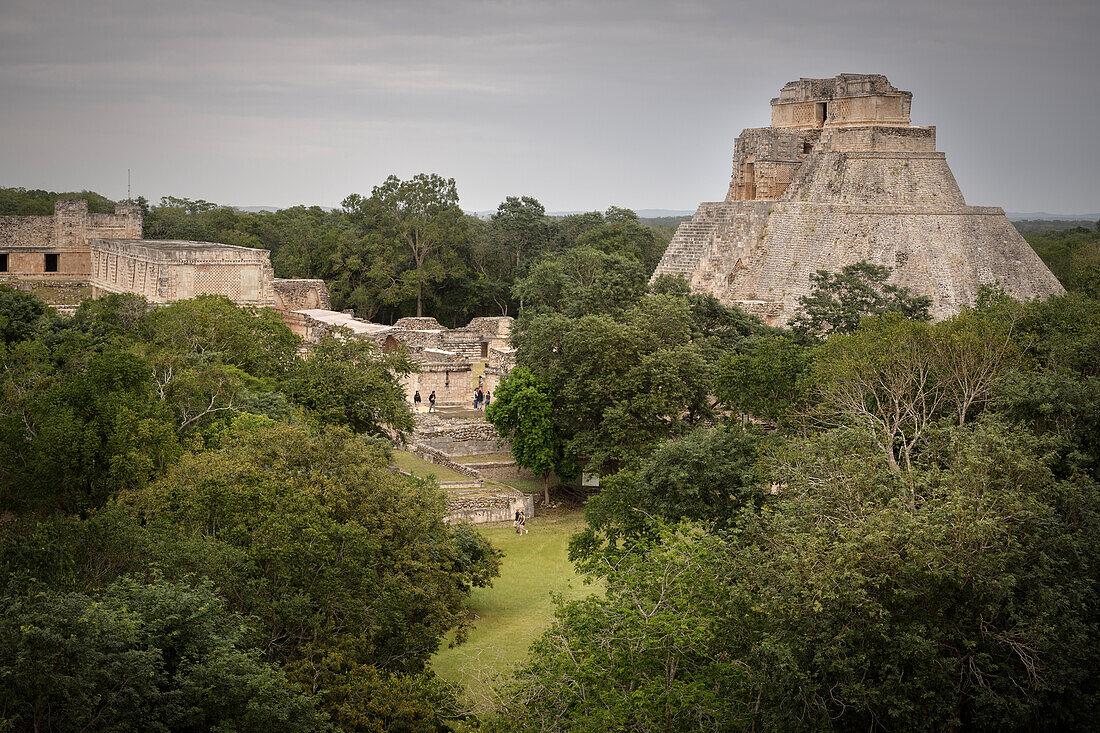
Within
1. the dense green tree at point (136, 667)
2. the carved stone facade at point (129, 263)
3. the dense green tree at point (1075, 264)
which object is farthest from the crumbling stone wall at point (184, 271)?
the dense green tree at point (136, 667)

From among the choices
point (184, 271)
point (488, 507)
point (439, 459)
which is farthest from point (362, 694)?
point (184, 271)

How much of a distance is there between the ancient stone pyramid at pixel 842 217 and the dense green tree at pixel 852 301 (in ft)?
4.15

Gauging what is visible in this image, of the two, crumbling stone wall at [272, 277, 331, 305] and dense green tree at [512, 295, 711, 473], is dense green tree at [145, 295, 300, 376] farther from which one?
crumbling stone wall at [272, 277, 331, 305]

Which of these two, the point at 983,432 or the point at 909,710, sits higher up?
the point at 983,432

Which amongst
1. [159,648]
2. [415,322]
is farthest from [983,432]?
[415,322]

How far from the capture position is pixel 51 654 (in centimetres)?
926

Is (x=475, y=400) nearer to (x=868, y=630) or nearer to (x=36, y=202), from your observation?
(x=868, y=630)

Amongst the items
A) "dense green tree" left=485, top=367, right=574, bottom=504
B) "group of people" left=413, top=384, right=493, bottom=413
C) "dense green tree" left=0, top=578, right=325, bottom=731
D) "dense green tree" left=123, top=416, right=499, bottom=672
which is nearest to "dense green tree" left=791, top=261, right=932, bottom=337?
"dense green tree" left=485, top=367, right=574, bottom=504

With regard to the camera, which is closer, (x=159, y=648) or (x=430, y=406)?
(x=159, y=648)

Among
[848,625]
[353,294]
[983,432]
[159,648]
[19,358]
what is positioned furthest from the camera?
[353,294]

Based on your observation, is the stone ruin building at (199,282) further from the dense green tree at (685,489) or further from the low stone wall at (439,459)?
the dense green tree at (685,489)

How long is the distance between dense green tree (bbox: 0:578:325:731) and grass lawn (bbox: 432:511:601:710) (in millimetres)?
3926

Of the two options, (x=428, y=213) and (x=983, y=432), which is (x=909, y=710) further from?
(x=428, y=213)

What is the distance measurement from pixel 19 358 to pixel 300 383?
5941mm
